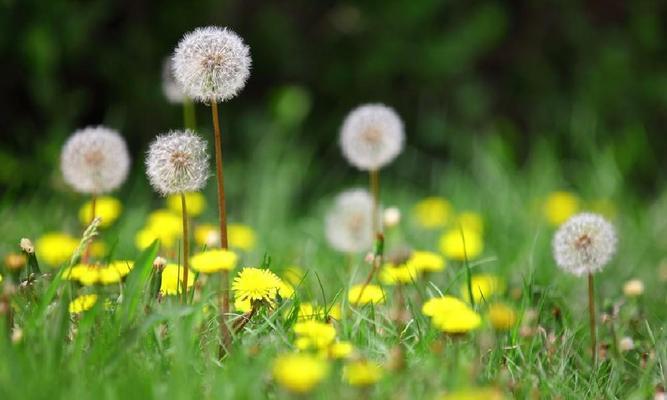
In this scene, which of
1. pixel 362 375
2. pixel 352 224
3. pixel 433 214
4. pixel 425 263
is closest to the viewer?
pixel 362 375

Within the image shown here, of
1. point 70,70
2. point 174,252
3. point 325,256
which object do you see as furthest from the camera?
point 70,70

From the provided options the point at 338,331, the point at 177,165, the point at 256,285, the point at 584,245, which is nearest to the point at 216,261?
the point at 256,285

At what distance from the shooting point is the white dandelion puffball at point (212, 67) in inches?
76.2

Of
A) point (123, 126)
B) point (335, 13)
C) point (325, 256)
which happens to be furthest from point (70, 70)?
point (325, 256)

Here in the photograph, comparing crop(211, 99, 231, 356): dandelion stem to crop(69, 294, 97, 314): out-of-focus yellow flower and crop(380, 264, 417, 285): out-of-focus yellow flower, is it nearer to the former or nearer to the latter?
crop(69, 294, 97, 314): out-of-focus yellow flower

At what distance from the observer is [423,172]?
489 centimetres

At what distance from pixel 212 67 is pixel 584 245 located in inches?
36.7

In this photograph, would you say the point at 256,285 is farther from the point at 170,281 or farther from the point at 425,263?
the point at 425,263

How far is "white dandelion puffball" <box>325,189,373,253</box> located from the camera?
296 centimetres

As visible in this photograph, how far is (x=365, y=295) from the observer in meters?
2.24

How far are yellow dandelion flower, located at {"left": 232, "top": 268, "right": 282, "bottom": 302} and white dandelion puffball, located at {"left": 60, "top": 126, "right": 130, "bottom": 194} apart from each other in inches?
25.2

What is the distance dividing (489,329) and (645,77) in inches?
122

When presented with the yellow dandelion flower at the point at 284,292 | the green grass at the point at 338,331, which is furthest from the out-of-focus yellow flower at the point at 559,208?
the yellow dandelion flower at the point at 284,292

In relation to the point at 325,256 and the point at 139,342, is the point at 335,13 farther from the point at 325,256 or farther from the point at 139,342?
the point at 139,342
